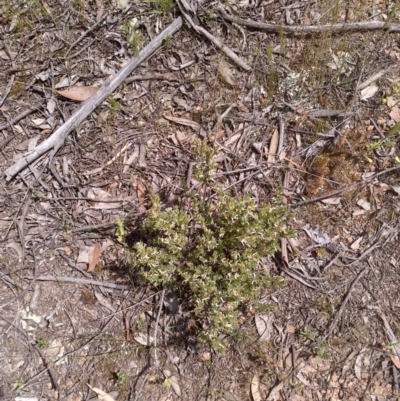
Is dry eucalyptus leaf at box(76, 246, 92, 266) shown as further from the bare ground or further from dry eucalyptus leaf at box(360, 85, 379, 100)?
dry eucalyptus leaf at box(360, 85, 379, 100)

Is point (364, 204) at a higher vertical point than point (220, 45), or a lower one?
lower

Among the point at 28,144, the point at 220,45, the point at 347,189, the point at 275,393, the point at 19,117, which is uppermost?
the point at 19,117

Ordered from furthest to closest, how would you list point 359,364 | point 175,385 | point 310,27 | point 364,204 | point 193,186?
point 310,27 → point 364,204 → point 193,186 → point 359,364 → point 175,385

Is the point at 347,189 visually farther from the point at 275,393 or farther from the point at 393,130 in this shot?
the point at 275,393

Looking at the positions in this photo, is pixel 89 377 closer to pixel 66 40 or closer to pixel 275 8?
pixel 66 40

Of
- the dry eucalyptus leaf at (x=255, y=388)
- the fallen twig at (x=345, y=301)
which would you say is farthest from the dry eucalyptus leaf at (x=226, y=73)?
the dry eucalyptus leaf at (x=255, y=388)

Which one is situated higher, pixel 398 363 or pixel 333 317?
pixel 333 317

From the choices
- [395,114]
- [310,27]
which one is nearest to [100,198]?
[310,27]

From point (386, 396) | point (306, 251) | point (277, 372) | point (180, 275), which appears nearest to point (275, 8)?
point (306, 251)
